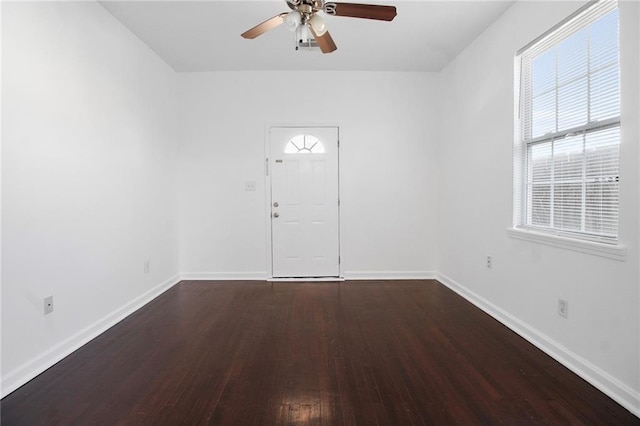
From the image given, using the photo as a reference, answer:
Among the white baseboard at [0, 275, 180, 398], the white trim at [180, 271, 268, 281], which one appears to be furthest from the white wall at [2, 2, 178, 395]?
the white trim at [180, 271, 268, 281]

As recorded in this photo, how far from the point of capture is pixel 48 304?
2.17 metres

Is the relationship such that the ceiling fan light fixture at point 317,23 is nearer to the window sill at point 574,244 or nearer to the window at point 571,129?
the window at point 571,129

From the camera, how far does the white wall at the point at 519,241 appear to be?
1745 mm

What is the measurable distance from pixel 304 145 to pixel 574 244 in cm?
308

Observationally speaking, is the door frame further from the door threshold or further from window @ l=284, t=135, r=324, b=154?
window @ l=284, t=135, r=324, b=154

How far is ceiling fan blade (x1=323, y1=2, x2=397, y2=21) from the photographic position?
83.8 inches

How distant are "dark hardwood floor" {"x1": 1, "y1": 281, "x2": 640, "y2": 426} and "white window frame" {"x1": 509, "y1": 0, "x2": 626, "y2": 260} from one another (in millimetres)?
809

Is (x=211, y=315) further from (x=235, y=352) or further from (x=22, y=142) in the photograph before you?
(x=22, y=142)

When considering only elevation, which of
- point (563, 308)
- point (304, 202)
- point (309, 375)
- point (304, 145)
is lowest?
point (309, 375)

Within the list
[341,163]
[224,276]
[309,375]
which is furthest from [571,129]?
[224,276]

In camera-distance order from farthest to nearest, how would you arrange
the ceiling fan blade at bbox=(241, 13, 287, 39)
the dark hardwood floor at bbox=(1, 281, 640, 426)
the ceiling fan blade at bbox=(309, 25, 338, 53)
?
the ceiling fan blade at bbox=(309, 25, 338, 53) < the ceiling fan blade at bbox=(241, 13, 287, 39) < the dark hardwood floor at bbox=(1, 281, 640, 426)

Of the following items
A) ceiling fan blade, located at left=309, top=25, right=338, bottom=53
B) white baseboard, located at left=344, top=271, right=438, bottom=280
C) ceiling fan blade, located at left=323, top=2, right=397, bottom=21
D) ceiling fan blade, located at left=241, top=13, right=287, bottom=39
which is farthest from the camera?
white baseboard, located at left=344, top=271, right=438, bottom=280

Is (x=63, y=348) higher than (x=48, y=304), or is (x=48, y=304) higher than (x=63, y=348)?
(x=48, y=304)

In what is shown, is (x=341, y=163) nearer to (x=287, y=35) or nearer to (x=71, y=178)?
(x=287, y=35)
